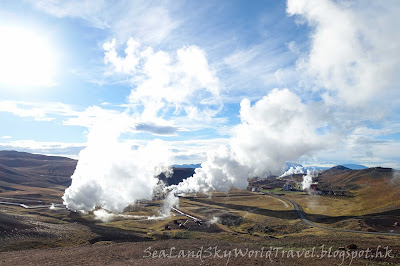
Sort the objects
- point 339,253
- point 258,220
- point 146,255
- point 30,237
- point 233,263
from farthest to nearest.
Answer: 1. point 258,220
2. point 30,237
3. point 146,255
4. point 339,253
5. point 233,263

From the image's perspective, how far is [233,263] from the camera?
4112cm

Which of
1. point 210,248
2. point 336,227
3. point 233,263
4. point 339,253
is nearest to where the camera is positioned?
point 233,263

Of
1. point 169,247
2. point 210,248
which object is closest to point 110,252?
point 169,247

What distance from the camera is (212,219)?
12012 cm

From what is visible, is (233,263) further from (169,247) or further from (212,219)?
(212,219)

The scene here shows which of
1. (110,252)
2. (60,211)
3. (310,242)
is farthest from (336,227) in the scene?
(60,211)

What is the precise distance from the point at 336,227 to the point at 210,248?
2441 inches

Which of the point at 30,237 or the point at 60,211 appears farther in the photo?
the point at 60,211

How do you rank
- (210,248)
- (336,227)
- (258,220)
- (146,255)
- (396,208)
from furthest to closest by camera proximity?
(258,220) < (396,208) < (336,227) < (210,248) < (146,255)

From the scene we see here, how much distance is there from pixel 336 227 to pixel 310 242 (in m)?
45.4

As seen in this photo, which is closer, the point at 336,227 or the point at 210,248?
the point at 210,248

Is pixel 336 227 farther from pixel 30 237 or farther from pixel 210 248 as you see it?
pixel 30 237

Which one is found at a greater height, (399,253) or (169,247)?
(399,253)

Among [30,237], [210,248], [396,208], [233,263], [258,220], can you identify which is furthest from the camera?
[258,220]
